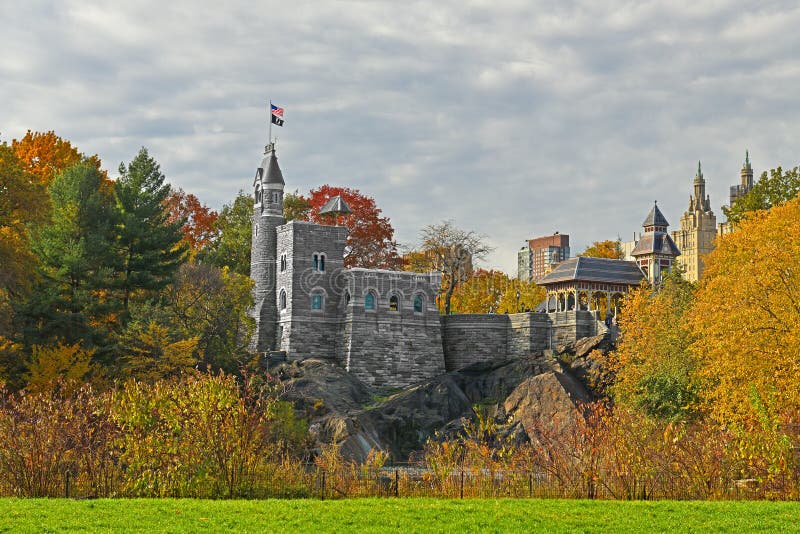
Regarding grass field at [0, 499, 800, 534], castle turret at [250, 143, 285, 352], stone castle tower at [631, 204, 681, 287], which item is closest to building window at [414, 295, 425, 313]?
castle turret at [250, 143, 285, 352]

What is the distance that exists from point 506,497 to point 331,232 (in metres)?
30.2

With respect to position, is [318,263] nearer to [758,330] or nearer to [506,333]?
[506,333]

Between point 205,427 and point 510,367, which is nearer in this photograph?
point 205,427

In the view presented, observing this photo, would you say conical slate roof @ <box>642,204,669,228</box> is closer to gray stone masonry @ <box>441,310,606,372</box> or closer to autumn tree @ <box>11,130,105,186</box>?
gray stone masonry @ <box>441,310,606,372</box>

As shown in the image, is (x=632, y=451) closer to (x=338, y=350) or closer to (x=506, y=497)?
(x=506, y=497)

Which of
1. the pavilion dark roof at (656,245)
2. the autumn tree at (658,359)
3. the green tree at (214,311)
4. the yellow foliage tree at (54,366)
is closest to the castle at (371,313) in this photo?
the green tree at (214,311)

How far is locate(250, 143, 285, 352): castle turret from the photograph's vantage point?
4806cm

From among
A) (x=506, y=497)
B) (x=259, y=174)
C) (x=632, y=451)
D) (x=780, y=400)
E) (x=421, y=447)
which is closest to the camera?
(x=506, y=497)

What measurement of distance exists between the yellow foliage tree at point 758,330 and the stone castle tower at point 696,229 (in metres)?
98.2

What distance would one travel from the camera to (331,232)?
48281 mm

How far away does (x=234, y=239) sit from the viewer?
191 ft

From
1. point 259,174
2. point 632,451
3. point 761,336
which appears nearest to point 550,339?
point 259,174

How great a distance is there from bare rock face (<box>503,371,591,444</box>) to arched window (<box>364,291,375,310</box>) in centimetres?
855

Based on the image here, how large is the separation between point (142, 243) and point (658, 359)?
22529mm
